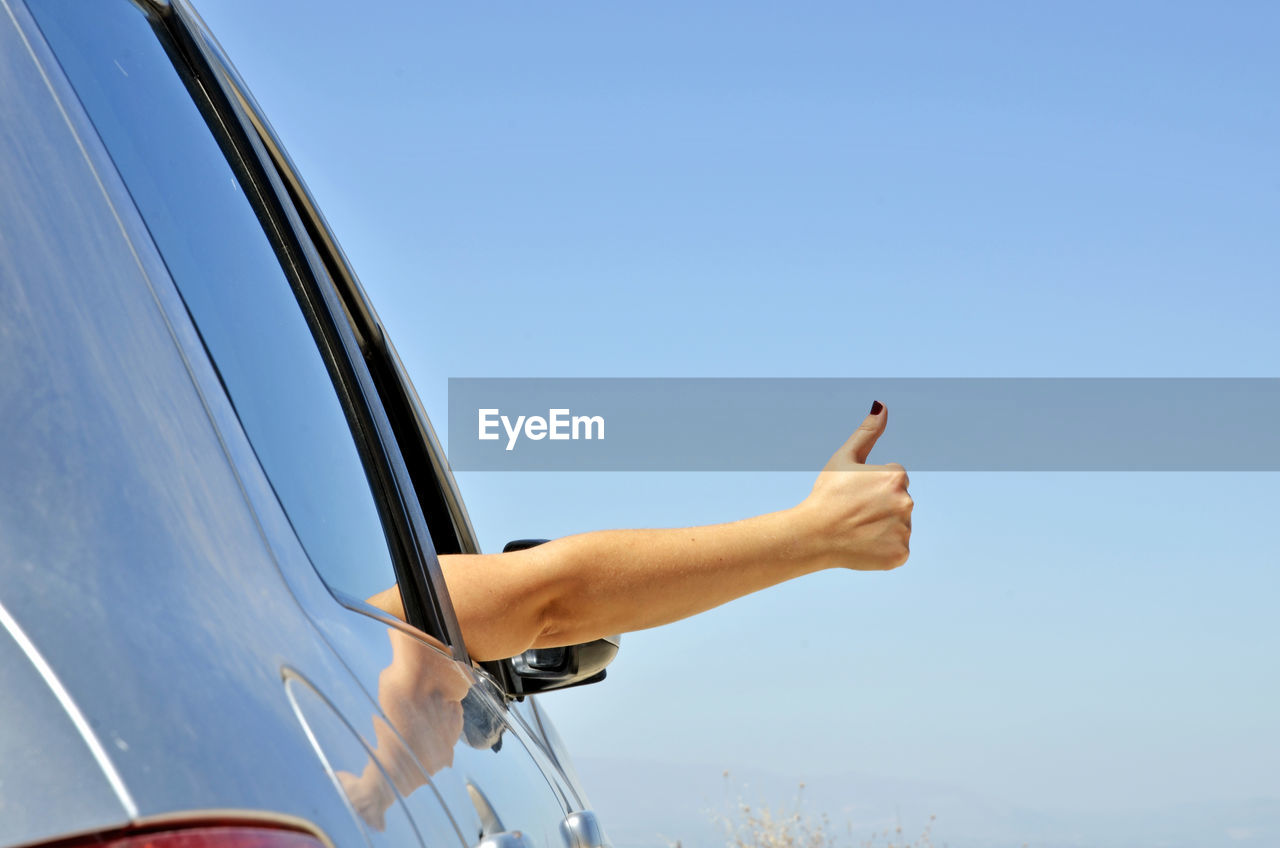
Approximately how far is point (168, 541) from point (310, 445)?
68cm

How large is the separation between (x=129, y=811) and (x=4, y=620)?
0.10 metres

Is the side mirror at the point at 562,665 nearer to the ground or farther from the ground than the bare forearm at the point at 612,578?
nearer to the ground

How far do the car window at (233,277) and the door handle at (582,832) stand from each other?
1.22 ft

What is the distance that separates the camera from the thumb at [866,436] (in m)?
2.41

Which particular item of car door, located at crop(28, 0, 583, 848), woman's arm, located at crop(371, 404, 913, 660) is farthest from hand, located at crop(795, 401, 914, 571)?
car door, located at crop(28, 0, 583, 848)

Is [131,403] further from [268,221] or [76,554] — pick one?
[268,221]

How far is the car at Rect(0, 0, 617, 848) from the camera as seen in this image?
1.81ft

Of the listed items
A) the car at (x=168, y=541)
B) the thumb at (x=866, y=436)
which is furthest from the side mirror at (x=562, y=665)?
the car at (x=168, y=541)

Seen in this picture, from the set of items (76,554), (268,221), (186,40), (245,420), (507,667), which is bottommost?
(76,554)

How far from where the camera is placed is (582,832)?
5.15ft

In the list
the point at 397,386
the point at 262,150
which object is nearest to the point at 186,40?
the point at 262,150

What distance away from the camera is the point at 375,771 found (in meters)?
0.77

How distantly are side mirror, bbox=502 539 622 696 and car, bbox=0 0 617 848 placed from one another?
74 centimetres

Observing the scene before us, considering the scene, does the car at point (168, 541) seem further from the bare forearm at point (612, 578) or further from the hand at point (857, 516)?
the hand at point (857, 516)
